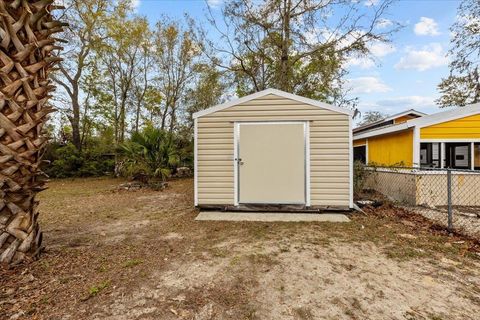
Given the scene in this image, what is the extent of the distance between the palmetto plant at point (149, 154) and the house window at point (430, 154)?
7358 millimetres

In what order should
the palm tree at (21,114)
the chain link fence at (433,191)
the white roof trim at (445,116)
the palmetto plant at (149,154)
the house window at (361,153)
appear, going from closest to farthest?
the palm tree at (21,114)
the chain link fence at (433,191)
the white roof trim at (445,116)
the palmetto plant at (149,154)
the house window at (361,153)

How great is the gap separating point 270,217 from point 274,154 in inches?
48.2

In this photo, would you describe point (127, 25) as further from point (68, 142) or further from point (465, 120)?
point (465, 120)

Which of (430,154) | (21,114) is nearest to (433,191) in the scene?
(430,154)

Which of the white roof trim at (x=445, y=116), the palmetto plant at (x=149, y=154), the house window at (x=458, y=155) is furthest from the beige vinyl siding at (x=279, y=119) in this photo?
the palmetto plant at (x=149, y=154)

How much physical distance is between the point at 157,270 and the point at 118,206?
394cm

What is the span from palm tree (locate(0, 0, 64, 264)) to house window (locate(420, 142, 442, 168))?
7416 mm

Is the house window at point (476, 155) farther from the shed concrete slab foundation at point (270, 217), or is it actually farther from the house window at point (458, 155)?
the shed concrete slab foundation at point (270, 217)

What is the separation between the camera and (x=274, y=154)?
17.5 feet

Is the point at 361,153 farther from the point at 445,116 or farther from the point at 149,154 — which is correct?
the point at 149,154

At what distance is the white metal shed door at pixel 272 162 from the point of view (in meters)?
5.27

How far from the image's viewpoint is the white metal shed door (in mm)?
5273

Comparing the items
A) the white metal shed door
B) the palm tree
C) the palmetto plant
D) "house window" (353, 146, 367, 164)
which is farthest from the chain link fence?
the palmetto plant

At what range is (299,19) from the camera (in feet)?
33.4
